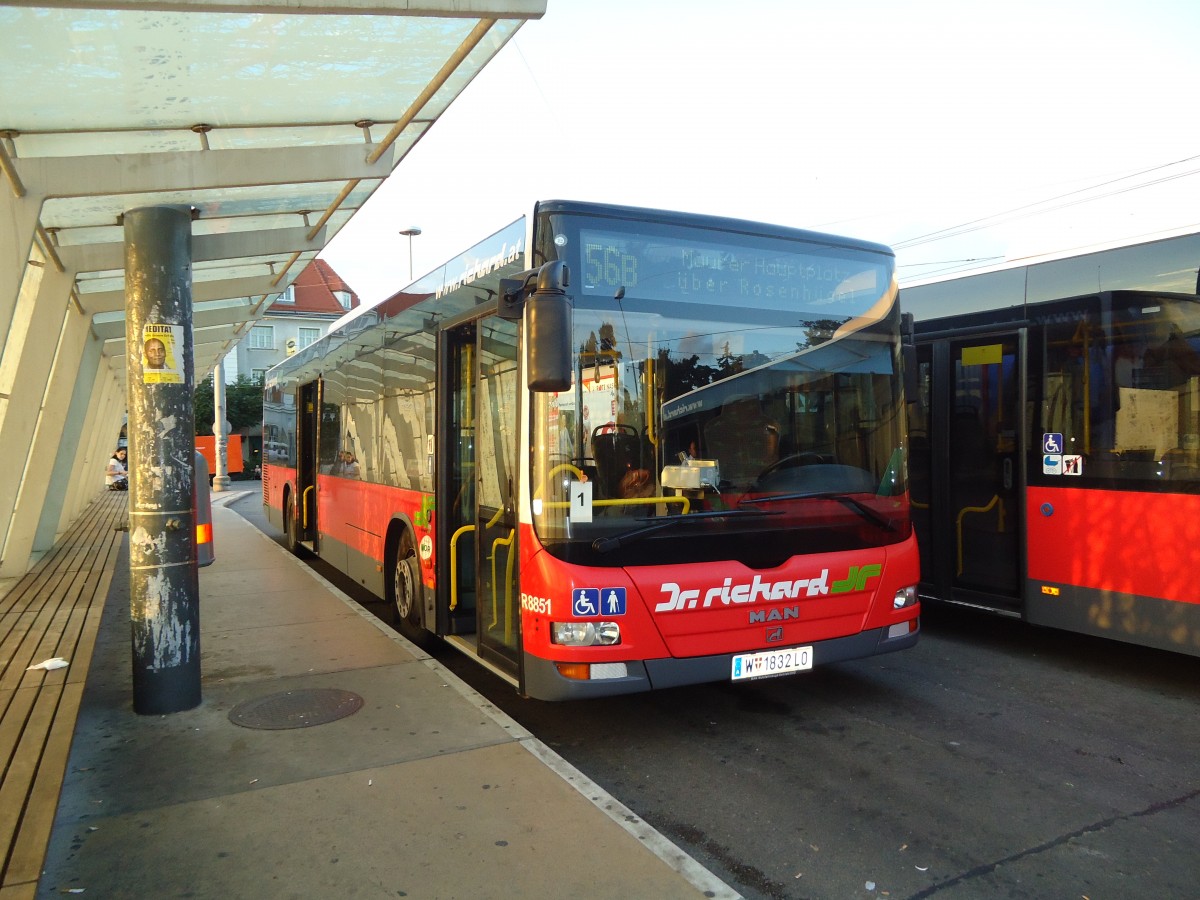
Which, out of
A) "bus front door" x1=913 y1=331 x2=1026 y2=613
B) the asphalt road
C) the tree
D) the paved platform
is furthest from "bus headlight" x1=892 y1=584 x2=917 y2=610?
the tree

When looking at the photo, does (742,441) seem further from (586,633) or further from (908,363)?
(908,363)

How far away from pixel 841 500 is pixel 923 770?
1607mm

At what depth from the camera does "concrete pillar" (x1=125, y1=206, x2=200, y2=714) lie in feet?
18.4

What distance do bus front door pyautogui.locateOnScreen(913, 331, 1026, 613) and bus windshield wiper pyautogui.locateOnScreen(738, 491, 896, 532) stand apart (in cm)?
220

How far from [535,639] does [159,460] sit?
2620 mm

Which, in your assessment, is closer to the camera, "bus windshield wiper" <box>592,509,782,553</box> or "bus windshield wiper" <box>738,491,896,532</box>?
"bus windshield wiper" <box>592,509,782,553</box>

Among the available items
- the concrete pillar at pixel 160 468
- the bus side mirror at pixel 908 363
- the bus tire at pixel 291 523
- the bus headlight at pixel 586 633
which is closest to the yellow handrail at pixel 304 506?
the bus tire at pixel 291 523

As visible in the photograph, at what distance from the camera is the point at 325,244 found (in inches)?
357

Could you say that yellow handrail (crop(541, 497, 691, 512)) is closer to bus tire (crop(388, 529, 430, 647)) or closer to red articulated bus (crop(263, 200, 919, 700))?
red articulated bus (crop(263, 200, 919, 700))

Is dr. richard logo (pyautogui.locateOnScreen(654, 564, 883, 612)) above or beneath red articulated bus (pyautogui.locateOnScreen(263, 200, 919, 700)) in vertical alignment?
beneath

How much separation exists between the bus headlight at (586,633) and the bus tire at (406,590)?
2.64 metres

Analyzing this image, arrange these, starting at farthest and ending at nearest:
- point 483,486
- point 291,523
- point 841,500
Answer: point 291,523 → point 483,486 → point 841,500

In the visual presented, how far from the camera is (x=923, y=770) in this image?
16.4 feet

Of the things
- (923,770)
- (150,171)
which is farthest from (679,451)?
(150,171)
